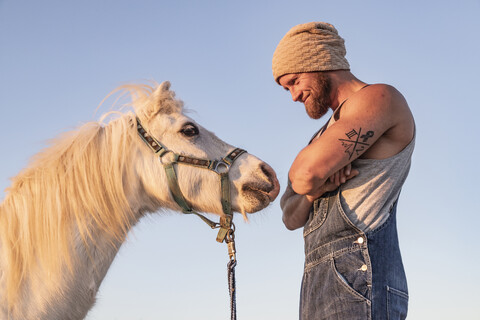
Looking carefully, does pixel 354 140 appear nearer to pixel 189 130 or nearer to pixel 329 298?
pixel 329 298

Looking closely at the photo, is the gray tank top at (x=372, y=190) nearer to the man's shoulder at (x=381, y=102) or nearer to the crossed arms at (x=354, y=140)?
the crossed arms at (x=354, y=140)

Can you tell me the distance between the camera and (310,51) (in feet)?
8.21

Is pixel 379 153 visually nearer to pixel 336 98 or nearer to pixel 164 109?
pixel 336 98

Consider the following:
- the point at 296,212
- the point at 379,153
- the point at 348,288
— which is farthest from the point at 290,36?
the point at 348,288

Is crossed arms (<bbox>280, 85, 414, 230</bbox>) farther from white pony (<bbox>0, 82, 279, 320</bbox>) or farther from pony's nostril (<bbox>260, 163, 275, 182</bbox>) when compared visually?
white pony (<bbox>0, 82, 279, 320</bbox>)

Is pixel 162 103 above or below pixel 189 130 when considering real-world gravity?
above

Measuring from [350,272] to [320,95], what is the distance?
104cm

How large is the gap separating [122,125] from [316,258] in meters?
1.74

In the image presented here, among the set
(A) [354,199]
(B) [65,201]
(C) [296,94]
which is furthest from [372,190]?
(B) [65,201]

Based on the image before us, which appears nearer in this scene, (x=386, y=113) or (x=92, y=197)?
(x=386, y=113)

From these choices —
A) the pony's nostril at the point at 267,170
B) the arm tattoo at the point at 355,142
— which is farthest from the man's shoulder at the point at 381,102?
the pony's nostril at the point at 267,170

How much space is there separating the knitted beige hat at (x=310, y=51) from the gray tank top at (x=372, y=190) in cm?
63

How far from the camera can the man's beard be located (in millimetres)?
2562

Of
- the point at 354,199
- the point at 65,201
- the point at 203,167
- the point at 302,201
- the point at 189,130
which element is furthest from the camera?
the point at 189,130
